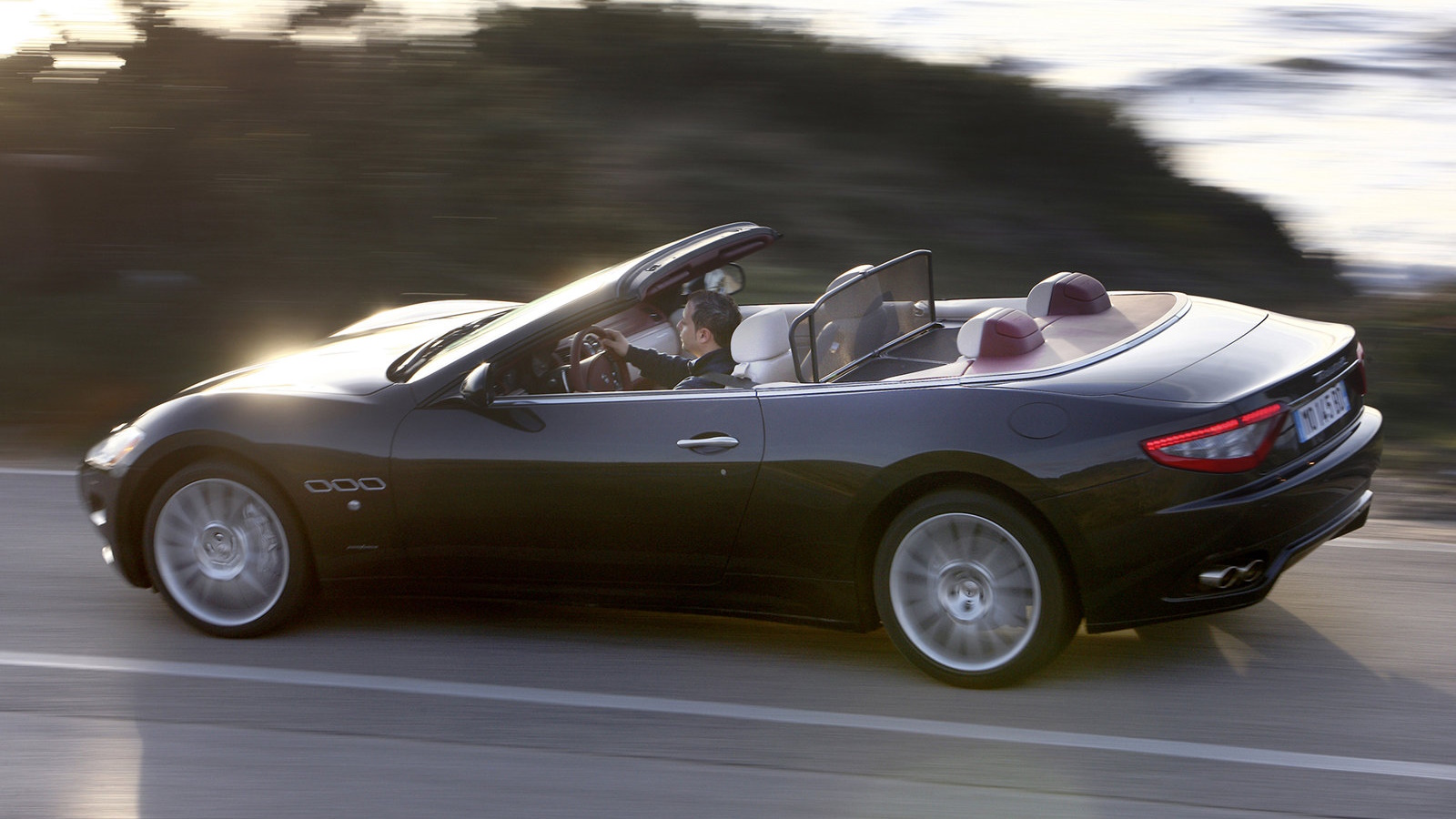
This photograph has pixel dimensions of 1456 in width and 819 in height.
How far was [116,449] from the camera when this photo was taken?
500 cm

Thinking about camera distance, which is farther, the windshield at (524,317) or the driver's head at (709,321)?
the driver's head at (709,321)

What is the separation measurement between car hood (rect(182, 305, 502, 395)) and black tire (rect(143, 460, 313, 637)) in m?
0.35

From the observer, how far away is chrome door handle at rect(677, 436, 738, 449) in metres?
4.30

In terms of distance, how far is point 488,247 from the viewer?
35.1 ft

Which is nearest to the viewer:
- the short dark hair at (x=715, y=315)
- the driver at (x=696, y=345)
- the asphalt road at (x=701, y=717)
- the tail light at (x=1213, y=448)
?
the asphalt road at (x=701, y=717)

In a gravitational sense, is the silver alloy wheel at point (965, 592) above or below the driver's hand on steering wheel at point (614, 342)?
below

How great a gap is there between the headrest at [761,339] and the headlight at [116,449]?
2.02m

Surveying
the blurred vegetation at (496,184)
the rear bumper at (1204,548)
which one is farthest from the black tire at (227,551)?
the blurred vegetation at (496,184)

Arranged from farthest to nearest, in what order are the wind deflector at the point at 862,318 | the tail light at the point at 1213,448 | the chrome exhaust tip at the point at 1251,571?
the wind deflector at the point at 862,318
the chrome exhaust tip at the point at 1251,571
the tail light at the point at 1213,448

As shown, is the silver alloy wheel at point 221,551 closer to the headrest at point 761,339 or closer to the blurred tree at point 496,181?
the headrest at point 761,339

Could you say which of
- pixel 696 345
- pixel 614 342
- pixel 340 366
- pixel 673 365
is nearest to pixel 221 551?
pixel 340 366

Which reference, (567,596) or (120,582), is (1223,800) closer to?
(567,596)

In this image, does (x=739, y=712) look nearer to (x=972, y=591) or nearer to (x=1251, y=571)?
(x=972, y=591)

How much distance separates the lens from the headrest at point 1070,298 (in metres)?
4.93
